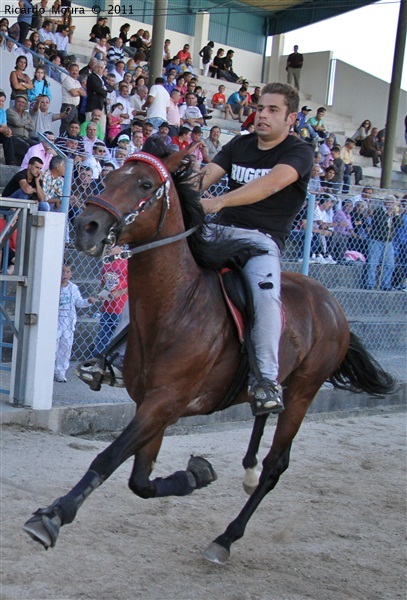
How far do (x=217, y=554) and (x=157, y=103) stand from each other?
38.2 ft

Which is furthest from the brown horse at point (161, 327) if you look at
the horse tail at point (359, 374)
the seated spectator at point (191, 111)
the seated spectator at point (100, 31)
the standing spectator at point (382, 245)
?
the seated spectator at point (100, 31)

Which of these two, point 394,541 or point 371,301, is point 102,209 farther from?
point 371,301

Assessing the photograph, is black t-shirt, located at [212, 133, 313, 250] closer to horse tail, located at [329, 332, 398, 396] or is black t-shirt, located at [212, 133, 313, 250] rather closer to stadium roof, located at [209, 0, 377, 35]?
horse tail, located at [329, 332, 398, 396]

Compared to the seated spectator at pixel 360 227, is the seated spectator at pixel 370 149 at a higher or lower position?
higher

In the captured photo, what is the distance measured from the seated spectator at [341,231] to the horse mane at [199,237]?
584 cm

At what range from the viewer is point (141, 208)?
3.79 meters

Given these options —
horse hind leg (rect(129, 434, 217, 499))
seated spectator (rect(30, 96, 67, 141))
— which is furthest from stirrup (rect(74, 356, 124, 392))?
seated spectator (rect(30, 96, 67, 141))

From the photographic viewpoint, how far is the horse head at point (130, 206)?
11.4 ft

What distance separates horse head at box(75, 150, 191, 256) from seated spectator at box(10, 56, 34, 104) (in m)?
9.93

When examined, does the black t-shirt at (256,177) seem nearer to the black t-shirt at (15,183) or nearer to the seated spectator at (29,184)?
the seated spectator at (29,184)

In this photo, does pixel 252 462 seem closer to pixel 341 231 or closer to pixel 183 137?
pixel 341 231

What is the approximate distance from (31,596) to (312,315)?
2.61 meters

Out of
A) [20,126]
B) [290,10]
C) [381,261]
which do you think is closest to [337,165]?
[381,261]

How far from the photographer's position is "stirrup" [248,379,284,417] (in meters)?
4.49
